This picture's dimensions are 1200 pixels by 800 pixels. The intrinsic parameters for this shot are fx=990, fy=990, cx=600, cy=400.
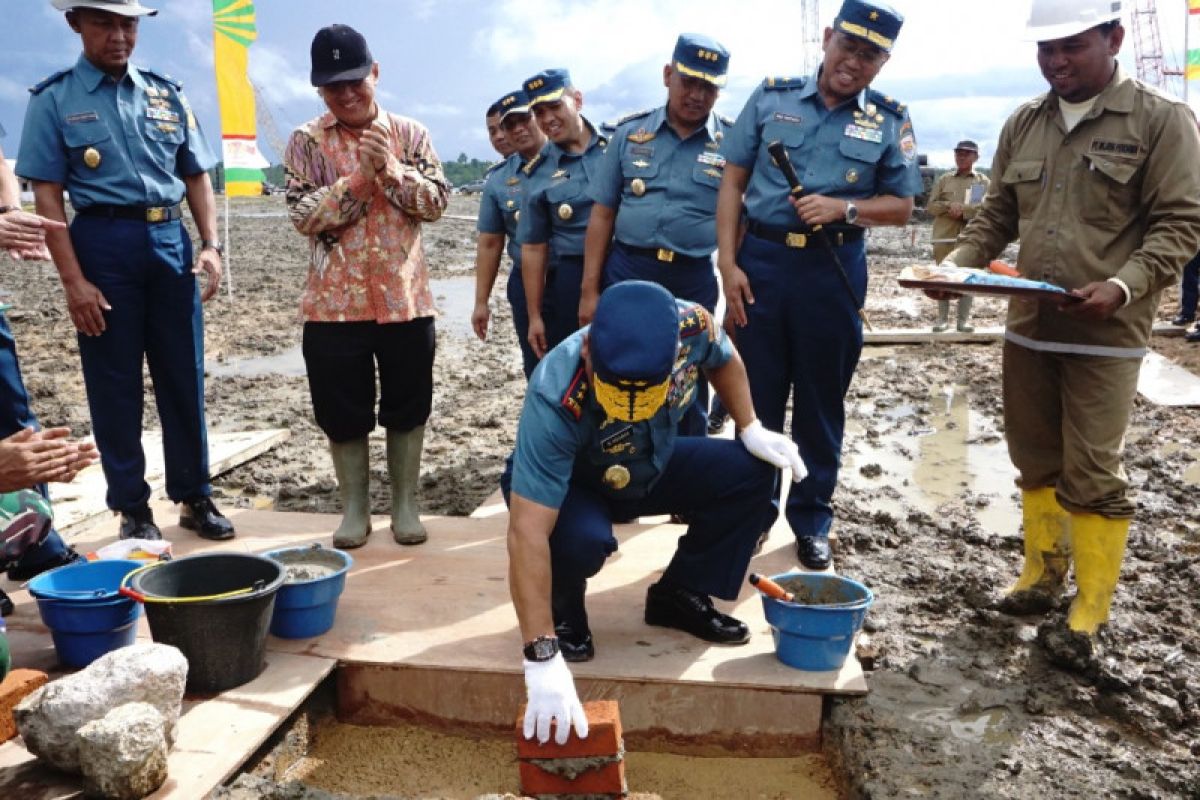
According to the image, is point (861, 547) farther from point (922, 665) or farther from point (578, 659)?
point (578, 659)

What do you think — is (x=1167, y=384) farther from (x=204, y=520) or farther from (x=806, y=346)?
(x=204, y=520)

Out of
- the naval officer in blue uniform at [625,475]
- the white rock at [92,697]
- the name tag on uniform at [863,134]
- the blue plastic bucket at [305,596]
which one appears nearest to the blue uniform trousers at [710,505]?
the naval officer in blue uniform at [625,475]

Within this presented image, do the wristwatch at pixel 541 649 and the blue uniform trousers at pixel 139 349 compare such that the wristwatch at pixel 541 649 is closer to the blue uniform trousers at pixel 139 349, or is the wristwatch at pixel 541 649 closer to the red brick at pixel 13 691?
the red brick at pixel 13 691

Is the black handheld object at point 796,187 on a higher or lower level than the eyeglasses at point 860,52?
lower

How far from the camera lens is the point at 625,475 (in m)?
2.91

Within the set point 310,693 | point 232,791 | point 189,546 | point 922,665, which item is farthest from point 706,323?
point 189,546

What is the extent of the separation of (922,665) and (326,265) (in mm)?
2527

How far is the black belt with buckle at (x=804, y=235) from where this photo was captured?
363 cm

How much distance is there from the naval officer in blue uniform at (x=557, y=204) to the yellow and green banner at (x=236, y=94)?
6199mm

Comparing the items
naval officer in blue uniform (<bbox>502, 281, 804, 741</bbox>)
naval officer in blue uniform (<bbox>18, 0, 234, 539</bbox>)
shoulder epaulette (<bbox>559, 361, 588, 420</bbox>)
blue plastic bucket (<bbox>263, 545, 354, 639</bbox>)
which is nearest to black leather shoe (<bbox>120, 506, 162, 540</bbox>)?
naval officer in blue uniform (<bbox>18, 0, 234, 539</bbox>)

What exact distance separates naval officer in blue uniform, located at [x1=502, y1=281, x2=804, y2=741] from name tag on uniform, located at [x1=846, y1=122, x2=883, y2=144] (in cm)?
106

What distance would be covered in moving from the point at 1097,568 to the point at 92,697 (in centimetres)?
303

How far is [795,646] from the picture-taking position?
118 inches

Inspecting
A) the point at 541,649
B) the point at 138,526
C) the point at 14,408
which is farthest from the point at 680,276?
the point at 14,408
